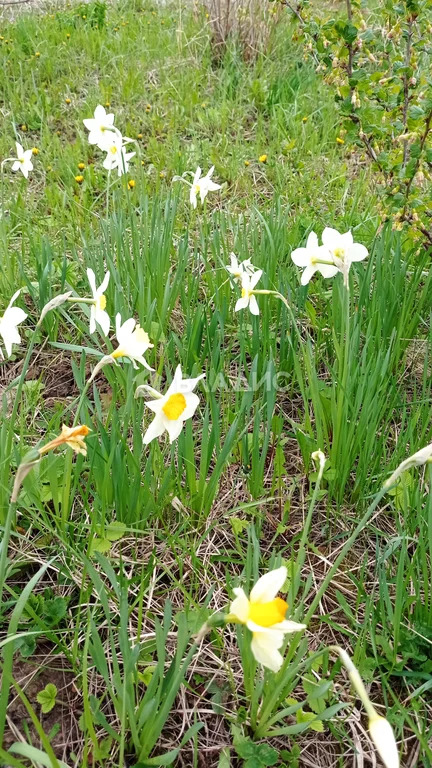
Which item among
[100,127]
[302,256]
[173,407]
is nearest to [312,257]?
[302,256]

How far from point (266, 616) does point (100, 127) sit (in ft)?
6.86

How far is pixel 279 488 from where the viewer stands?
5.53ft

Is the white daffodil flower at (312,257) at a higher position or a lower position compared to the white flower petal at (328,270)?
higher

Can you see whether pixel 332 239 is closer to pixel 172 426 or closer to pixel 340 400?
pixel 340 400

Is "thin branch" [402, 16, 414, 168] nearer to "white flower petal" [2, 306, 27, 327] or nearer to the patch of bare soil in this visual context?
"white flower petal" [2, 306, 27, 327]

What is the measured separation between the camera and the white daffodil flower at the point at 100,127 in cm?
237

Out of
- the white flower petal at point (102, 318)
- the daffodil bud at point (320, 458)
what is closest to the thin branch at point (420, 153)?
the white flower petal at point (102, 318)

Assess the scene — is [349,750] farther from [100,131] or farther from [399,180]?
[100,131]

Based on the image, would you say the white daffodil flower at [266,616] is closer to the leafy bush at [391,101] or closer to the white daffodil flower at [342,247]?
the white daffodil flower at [342,247]

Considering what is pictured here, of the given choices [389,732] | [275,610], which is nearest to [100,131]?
[275,610]

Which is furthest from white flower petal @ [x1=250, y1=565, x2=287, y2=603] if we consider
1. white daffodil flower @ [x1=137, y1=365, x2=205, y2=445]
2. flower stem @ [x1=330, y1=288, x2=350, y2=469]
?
flower stem @ [x1=330, y1=288, x2=350, y2=469]

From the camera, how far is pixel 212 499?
155 cm

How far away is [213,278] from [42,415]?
84 cm

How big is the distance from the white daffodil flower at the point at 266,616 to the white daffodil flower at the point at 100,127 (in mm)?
1999
